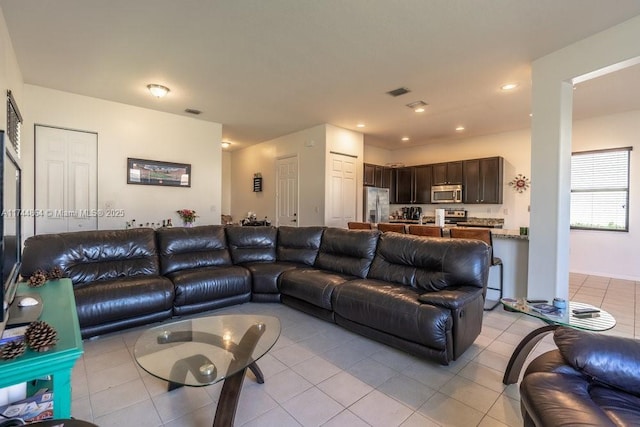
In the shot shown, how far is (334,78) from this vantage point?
145 inches

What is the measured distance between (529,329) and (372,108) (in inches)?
142

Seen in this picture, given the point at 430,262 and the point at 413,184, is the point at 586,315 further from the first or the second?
the point at 413,184

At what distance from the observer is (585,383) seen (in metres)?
1.25

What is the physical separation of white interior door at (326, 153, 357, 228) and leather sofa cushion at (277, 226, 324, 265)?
1.71m

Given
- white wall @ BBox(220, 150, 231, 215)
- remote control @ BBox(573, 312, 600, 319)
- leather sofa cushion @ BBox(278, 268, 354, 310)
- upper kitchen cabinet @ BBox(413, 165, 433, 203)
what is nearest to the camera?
remote control @ BBox(573, 312, 600, 319)

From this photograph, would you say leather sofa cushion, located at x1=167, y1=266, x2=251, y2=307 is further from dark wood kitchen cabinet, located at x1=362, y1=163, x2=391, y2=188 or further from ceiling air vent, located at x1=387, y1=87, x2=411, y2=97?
dark wood kitchen cabinet, located at x1=362, y1=163, x2=391, y2=188

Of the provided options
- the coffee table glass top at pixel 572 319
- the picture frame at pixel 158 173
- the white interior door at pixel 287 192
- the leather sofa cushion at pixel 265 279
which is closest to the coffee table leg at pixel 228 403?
the coffee table glass top at pixel 572 319

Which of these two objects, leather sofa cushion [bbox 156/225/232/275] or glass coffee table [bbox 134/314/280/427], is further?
leather sofa cushion [bbox 156/225/232/275]

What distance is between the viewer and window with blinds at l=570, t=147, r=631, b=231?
496 cm

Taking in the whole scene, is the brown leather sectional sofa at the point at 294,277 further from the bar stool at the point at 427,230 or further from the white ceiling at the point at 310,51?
the white ceiling at the point at 310,51

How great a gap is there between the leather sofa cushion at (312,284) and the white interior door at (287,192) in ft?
9.86

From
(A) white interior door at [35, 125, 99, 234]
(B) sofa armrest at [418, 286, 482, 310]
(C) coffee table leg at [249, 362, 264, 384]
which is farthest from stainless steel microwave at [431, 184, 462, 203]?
(A) white interior door at [35, 125, 99, 234]

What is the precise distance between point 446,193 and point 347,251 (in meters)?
4.25

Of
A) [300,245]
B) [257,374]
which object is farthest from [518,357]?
[300,245]
